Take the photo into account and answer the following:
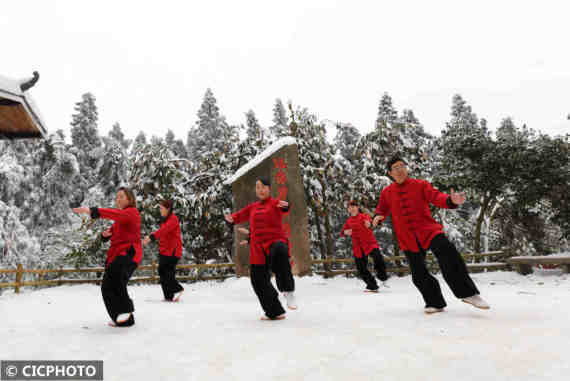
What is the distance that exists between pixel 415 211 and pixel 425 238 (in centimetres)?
32

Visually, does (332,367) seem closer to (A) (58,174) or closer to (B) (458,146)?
(B) (458,146)

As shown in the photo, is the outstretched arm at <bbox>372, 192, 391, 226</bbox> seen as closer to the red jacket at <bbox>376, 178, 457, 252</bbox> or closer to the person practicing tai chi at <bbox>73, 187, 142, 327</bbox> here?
the red jacket at <bbox>376, 178, 457, 252</bbox>

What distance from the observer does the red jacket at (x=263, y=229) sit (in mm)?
4301

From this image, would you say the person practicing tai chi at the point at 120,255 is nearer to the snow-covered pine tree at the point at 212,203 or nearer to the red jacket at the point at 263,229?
the red jacket at the point at 263,229

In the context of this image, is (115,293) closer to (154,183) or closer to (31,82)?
(31,82)

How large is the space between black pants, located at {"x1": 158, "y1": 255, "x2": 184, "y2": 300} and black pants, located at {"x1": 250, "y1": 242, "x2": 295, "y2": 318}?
2.90m

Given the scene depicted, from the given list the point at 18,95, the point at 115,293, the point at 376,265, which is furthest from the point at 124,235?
the point at 376,265

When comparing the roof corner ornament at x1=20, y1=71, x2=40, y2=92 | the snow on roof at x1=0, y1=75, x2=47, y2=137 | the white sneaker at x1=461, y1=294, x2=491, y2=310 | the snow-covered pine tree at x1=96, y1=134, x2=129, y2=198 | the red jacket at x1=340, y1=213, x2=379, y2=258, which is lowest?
the white sneaker at x1=461, y1=294, x2=491, y2=310

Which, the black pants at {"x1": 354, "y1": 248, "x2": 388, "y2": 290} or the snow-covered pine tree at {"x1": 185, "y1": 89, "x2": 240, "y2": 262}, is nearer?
the black pants at {"x1": 354, "y1": 248, "x2": 388, "y2": 290}

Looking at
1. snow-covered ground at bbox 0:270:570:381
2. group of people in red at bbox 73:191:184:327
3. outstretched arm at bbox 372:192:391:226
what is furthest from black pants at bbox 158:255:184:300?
outstretched arm at bbox 372:192:391:226

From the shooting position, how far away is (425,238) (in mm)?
3932

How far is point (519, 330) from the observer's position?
9.73 ft

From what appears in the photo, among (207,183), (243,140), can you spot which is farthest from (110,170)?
(243,140)

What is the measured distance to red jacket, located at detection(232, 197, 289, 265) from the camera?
14.1 ft
